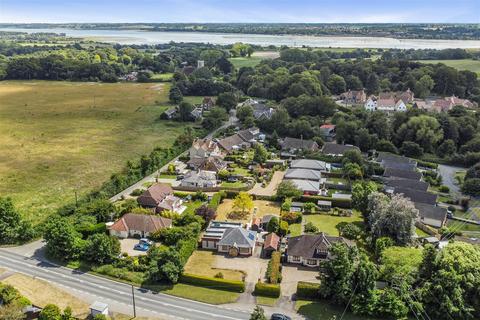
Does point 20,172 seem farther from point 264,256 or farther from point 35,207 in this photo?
point 264,256

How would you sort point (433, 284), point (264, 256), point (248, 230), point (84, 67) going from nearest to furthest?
1. point (433, 284)
2. point (264, 256)
3. point (248, 230)
4. point (84, 67)

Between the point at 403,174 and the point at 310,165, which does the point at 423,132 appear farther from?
the point at 310,165

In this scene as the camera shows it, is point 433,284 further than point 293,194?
No

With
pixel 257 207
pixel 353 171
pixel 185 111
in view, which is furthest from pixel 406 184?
pixel 185 111

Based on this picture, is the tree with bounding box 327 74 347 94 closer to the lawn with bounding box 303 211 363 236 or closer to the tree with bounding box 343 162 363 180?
the tree with bounding box 343 162 363 180

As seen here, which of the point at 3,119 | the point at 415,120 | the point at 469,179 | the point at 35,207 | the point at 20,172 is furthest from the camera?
the point at 3,119

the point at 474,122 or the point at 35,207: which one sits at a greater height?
the point at 474,122

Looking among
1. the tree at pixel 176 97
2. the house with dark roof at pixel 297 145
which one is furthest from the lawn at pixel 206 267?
the tree at pixel 176 97

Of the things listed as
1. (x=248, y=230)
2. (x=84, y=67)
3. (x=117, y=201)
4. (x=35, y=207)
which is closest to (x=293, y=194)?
(x=248, y=230)
